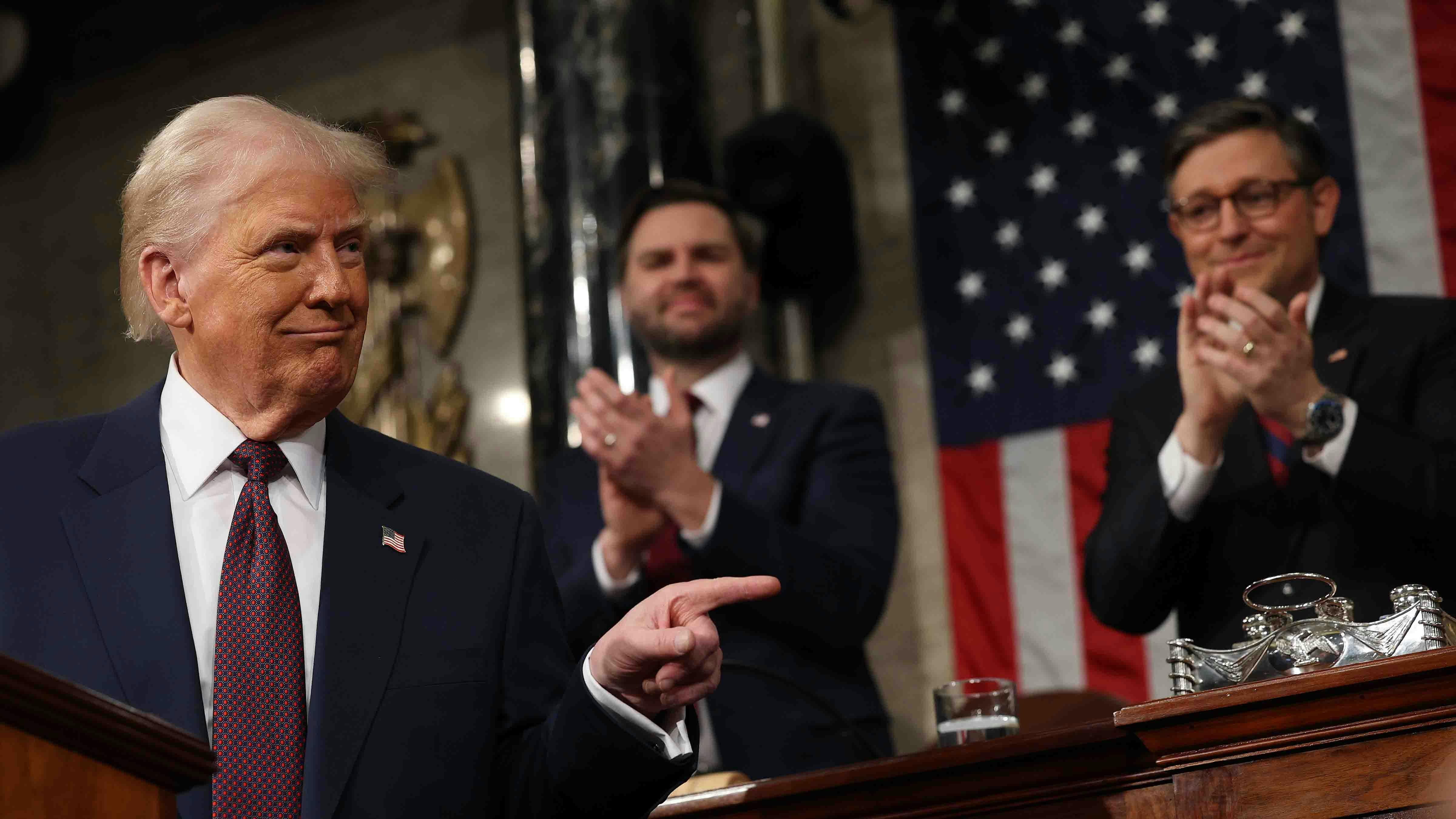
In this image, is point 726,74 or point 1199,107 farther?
point 726,74

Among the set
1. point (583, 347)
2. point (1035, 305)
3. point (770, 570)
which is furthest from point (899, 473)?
point (770, 570)

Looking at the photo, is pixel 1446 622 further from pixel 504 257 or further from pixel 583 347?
pixel 504 257

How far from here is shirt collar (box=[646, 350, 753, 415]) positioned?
362 centimetres

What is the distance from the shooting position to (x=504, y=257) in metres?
6.33

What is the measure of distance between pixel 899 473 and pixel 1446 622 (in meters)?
3.63

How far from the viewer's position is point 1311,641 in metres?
1.95

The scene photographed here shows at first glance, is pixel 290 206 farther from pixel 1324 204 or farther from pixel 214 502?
pixel 1324 204

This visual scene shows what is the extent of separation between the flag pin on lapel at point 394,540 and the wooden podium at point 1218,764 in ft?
1.87

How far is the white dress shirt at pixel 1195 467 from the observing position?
8.79 feet

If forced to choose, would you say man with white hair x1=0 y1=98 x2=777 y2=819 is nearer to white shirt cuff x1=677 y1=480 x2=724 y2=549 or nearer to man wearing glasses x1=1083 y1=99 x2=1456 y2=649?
white shirt cuff x1=677 y1=480 x2=724 y2=549

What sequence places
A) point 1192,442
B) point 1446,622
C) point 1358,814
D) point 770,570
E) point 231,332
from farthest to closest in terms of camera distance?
point 770,570 < point 1192,442 < point 231,332 < point 1446,622 < point 1358,814

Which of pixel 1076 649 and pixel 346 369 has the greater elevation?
pixel 346 369

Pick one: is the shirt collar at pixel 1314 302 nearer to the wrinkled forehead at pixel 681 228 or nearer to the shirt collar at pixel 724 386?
the shirt collar at pixel 724 386

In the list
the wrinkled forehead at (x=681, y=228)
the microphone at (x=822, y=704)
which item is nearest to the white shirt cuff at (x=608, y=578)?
the microphone at (x=822, y=704)
